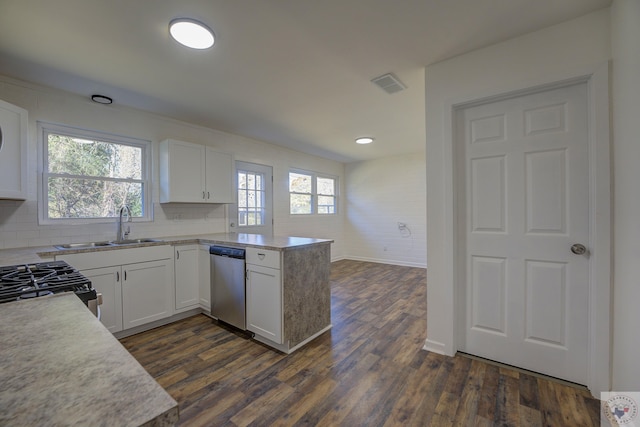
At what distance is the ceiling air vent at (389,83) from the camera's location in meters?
2.52

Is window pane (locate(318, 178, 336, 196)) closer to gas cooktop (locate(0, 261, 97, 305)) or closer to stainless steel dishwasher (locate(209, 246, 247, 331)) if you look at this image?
stainless steel dishwasher (locate(209, 246, 247, 331))

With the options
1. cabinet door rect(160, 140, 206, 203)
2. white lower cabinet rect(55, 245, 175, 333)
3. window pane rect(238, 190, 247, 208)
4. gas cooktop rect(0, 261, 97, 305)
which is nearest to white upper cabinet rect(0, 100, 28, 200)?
white lower cabinet rect(55, 245, 175, 333)

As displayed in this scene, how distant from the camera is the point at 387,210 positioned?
6.09 metres

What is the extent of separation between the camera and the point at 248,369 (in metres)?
2.11

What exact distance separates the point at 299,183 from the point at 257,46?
3.66m

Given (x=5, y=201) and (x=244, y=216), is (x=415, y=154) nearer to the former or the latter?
(x=244, y=216)

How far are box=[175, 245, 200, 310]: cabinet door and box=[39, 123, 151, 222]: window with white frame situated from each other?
0.73 meters

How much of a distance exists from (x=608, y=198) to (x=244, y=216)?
4088 millimetres

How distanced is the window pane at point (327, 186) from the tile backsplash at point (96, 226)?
8.57 feet

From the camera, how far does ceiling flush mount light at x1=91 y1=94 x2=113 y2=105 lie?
281 centimetres

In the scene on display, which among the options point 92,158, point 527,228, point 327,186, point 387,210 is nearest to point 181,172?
point 92,158

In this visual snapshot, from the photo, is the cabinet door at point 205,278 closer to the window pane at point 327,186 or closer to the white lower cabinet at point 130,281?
the white lower cabinet at point 130,281

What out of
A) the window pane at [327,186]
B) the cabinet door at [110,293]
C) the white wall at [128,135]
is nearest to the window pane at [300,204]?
the white wall at [128,135]

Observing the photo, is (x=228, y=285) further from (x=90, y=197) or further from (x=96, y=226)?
(x=90, y=197)
